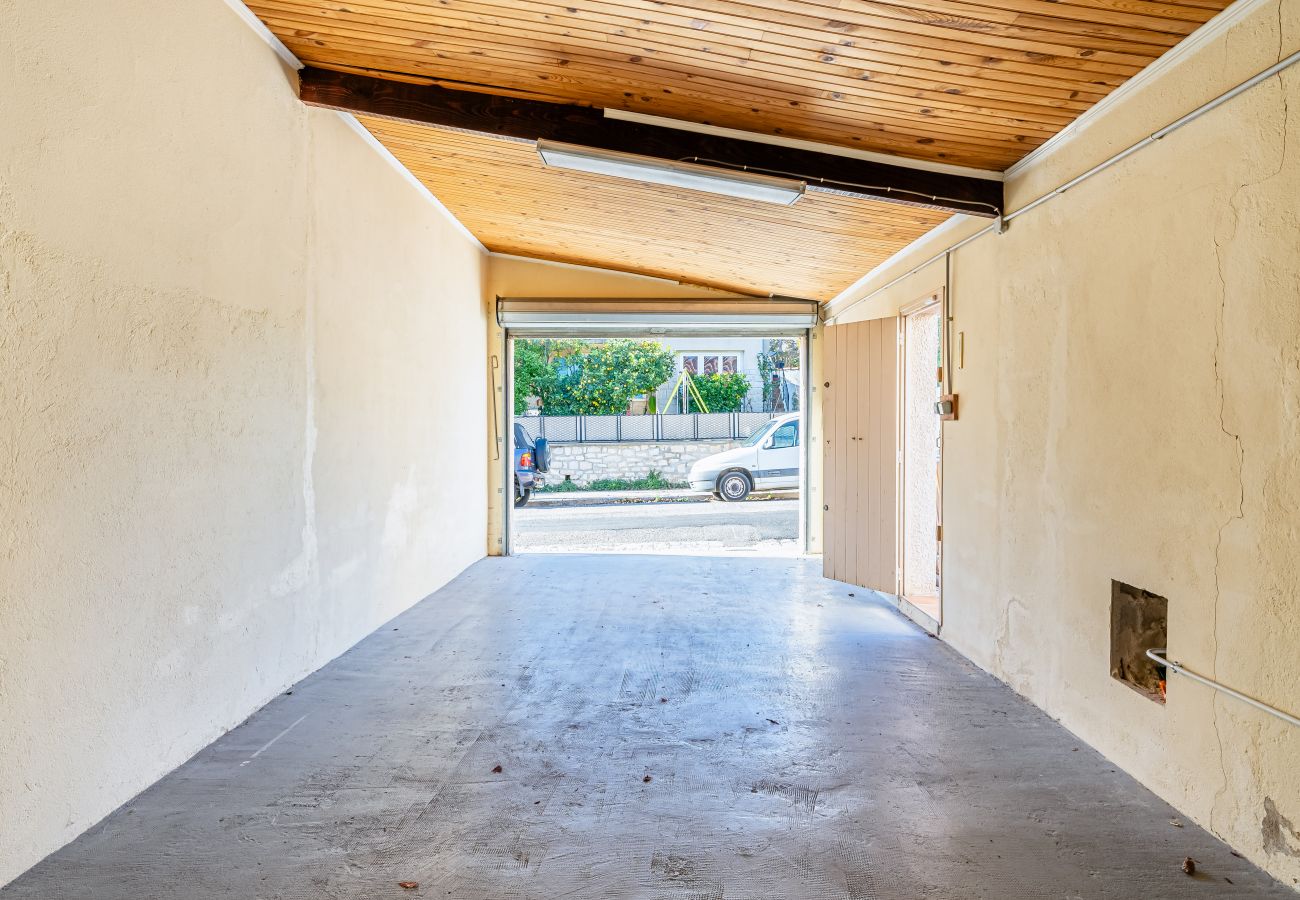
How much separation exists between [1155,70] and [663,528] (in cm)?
760

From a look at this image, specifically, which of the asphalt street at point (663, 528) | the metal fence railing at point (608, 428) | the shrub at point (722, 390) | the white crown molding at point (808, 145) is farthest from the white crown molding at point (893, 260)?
the shrub at point (722, 390)

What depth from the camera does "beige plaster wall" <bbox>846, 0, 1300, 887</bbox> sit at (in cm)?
197

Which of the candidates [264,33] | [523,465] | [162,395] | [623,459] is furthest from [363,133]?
[623,459]

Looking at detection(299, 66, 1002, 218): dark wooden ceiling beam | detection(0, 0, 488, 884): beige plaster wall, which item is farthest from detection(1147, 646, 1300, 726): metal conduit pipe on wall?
detection(0, 0, 488, 884): beige plaster wall

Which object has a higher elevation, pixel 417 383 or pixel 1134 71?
pixel 1134 71

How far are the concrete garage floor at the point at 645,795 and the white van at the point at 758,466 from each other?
778 cm

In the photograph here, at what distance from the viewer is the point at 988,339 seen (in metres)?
3.70

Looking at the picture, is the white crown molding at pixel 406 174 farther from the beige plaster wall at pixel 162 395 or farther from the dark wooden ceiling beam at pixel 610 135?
the dark wooden ceiling beam at pixel 610 135

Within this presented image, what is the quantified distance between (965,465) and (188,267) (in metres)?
3.75

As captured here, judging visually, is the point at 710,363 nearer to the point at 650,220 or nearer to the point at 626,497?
the point at 626,497

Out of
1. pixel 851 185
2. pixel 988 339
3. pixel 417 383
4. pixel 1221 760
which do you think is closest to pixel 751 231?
pixel 851 185

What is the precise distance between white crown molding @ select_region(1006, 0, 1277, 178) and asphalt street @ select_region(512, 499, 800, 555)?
502 centimetres

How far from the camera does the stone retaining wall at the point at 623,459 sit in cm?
1488

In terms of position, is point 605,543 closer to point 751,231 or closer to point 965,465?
point 751,231
